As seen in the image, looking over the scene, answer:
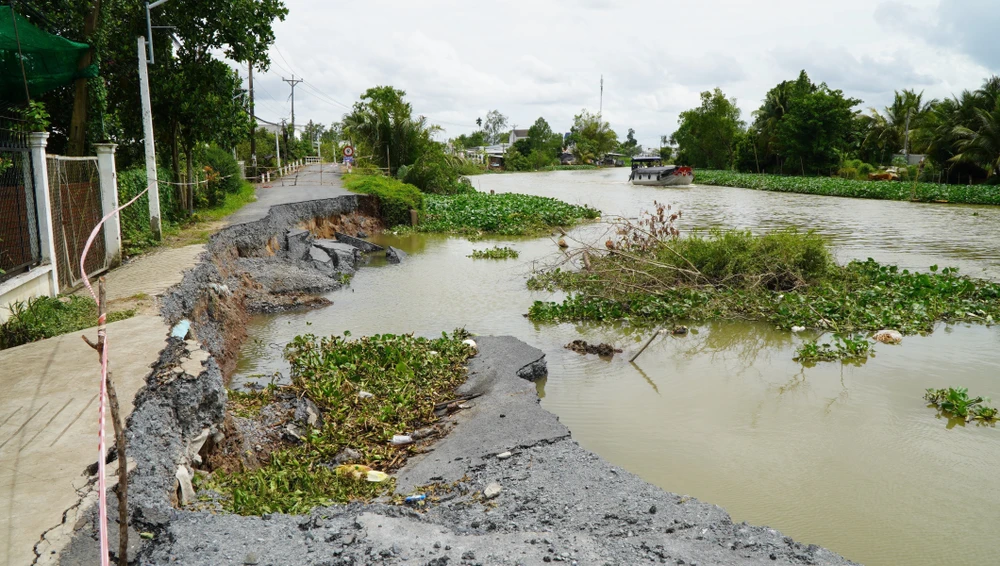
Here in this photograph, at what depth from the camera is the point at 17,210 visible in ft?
24.7

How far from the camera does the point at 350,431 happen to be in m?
6.20

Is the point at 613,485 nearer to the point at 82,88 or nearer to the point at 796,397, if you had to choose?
the point at 796,397

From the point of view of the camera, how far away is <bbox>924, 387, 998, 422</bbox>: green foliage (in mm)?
6891

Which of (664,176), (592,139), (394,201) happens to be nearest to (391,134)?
(394,201)

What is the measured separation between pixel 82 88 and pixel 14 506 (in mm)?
11568

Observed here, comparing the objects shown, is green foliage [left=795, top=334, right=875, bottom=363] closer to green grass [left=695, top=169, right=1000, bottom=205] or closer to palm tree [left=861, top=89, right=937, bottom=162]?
green grass [left=695, top=169, right=1000, bottom=205]

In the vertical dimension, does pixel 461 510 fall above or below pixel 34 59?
below

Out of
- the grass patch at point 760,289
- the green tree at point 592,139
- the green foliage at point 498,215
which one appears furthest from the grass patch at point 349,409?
the green tree at point 592,139

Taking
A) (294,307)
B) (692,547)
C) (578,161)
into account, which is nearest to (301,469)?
(692,547)

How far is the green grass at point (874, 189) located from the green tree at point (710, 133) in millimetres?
17942

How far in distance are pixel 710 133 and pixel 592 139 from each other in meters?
33.4

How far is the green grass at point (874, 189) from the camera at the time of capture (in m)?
31.8

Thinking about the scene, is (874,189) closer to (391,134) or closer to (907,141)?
(907,141)

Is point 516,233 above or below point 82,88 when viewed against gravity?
below
